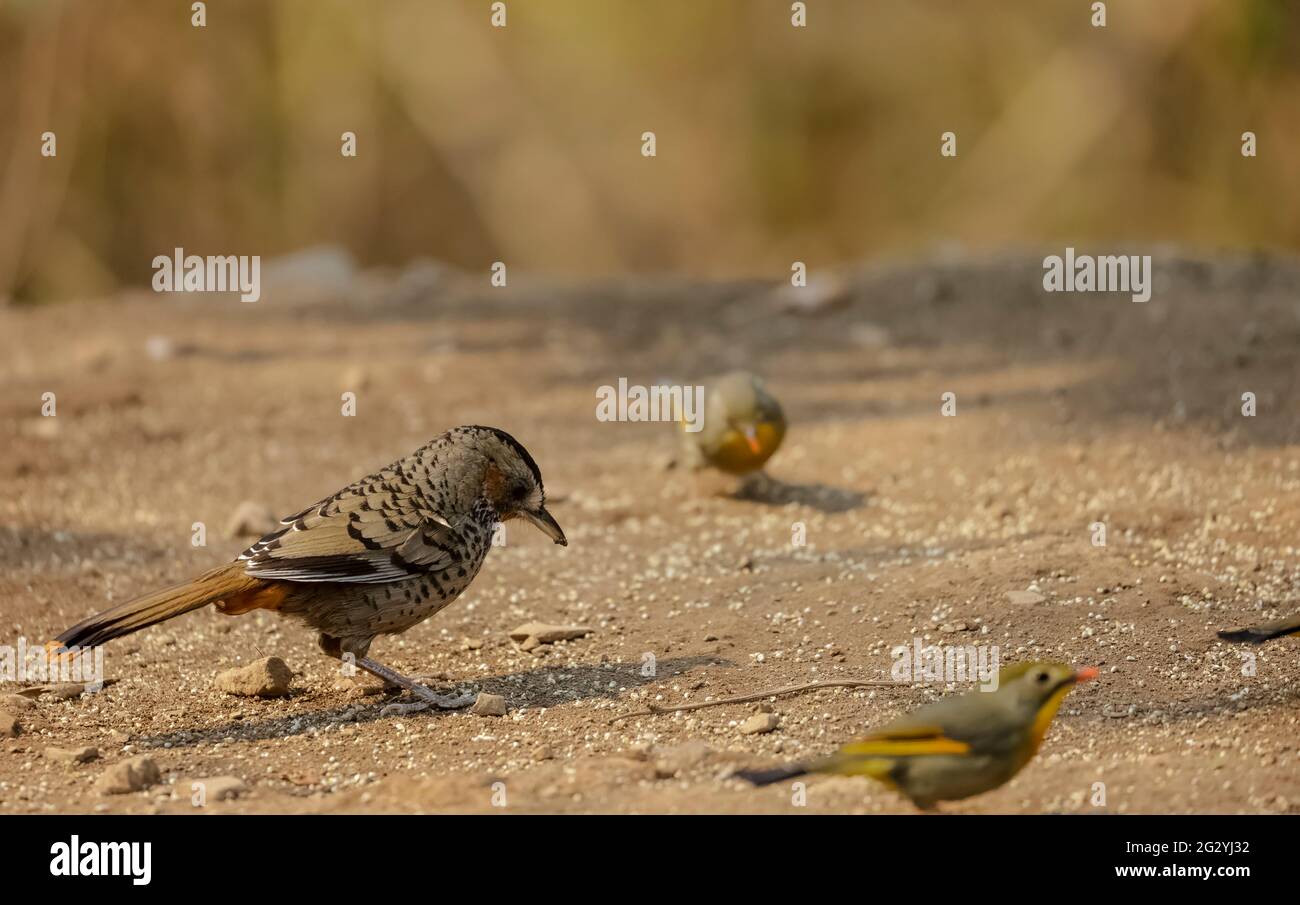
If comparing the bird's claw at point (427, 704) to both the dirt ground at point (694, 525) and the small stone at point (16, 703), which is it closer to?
the dirt ground at point (694, 525)

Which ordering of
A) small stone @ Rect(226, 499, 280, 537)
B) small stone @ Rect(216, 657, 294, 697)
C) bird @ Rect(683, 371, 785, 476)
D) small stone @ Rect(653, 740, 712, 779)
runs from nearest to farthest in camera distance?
small stone @ Rect(653, 740, 712, 779), small stone @ Rect(216, 657, 294, 697), bird @ Rect(683, 371, 785, 476), small stone @ Rect(226, 499, 280, 537)

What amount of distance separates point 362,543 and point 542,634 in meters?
0.80

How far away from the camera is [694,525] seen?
6.42 metres

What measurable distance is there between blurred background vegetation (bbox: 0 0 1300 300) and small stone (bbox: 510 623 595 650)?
8.65 m

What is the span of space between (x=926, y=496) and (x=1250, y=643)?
2.28 metres

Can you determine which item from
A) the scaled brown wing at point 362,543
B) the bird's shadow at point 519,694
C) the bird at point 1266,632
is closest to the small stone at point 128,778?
the bird's shadow at point 519,694

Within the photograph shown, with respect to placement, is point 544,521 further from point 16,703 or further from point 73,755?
point 16,703

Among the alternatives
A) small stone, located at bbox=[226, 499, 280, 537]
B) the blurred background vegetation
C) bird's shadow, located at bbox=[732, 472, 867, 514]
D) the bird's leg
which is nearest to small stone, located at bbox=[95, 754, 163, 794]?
the bird's leg

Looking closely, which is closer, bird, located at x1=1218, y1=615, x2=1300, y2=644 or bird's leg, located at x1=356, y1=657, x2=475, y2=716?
bird, located at x1=1218, y1=615, x2=1300, y2=644

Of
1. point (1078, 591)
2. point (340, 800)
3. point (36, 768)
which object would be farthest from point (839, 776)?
point (36, 768)

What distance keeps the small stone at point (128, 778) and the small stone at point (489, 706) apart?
907mm

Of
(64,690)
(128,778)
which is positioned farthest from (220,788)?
(64,690)

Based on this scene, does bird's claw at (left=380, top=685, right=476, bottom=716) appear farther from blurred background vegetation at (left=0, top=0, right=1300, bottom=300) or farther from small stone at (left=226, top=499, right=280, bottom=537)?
blurred background vegetation at (left=0, top=0, right=1300, bottom=300)

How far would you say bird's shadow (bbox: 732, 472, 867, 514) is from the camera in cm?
661
